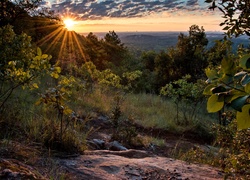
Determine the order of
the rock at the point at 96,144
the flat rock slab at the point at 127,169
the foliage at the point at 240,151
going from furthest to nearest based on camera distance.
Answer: the rock at the point at 96,144 < the flat rock slab at the point at 127,169 < the foliage at the point at 240,151

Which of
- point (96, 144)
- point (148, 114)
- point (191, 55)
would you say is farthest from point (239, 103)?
point (191, 55)

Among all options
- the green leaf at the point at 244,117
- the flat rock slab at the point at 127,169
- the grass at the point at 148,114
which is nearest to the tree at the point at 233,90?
the green leaf at the point at 244,117

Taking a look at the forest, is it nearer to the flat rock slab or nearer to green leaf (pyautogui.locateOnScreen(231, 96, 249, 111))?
green leaf (pyautogui.locateOnScreen(231, 96, 249, 111))

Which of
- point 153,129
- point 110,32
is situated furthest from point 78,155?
point 110,32

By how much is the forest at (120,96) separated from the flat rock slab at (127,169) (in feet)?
0.73

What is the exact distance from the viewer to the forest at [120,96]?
190 centimetres

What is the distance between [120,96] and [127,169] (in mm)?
5977

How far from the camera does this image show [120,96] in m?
9.13

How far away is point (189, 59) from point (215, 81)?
15.3 meters

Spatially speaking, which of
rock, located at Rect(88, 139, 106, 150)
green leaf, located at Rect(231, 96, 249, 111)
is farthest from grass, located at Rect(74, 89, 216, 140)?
green leaf, located at Rect(231, 96, 249, 111)

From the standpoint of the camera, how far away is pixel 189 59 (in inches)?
619

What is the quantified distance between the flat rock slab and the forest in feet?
0.73

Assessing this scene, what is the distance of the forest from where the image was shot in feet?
6.22

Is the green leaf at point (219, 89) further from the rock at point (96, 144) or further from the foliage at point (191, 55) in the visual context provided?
the foliage at point (191, 55)
